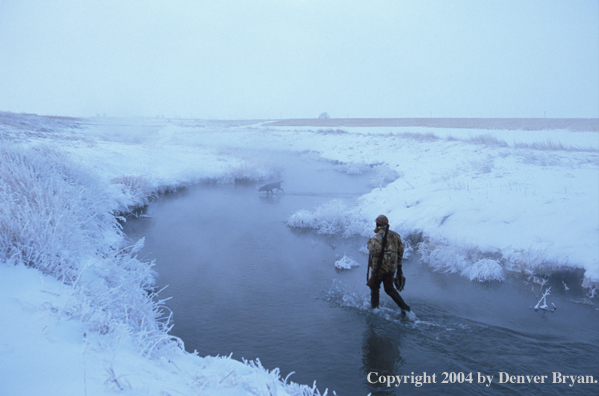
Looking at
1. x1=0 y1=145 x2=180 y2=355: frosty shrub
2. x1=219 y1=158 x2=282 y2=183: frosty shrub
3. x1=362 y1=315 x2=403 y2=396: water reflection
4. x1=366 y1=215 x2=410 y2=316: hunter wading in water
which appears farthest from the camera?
x1=219 y1=158 x2=282 y2=183: frosty shrub

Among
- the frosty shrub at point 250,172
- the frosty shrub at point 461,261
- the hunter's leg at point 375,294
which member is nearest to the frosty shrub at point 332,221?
the frosty shrub at point 461,261

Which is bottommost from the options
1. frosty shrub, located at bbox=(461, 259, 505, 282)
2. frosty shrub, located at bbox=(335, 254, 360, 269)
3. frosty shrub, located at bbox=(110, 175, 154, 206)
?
frosty shrub, located at bbox=(335, 254, 360, 269)

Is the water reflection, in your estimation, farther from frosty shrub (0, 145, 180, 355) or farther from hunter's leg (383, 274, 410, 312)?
frosty shrub (0, 145, 180, 355)

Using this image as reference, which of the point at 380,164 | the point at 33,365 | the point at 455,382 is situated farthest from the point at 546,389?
the point at 380,164

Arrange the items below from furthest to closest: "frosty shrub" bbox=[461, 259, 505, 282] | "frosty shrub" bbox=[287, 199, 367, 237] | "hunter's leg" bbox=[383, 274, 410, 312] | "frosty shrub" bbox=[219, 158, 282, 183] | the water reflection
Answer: "frosty shrub" bbox=[219, 158, 282, 183], "frosty shrub" bbox=[287, 199, 367, 237], "frosty shrub" bbox=[461, 259, 505, 282], "hunter's leg" bbox=[383, 274, 410, 312], the water reflection

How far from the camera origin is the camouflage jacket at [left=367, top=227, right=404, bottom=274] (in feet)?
19.8

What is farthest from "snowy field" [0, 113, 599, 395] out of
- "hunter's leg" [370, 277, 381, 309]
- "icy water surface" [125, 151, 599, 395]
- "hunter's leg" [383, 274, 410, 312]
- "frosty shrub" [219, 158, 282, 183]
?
"hunter's leg" [383, 274, 410, 312]

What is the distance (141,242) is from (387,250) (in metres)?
5.43

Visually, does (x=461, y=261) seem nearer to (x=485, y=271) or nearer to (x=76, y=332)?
(x=485, y=271)

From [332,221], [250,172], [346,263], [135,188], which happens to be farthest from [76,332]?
[250,172]

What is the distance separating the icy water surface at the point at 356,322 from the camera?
5.05 metres

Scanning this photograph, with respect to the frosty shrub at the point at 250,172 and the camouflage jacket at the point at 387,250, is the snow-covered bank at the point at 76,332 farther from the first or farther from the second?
the frosty shrub at the point at 250,172

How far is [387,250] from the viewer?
6027 millimetres

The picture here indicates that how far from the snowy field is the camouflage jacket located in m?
2.68
